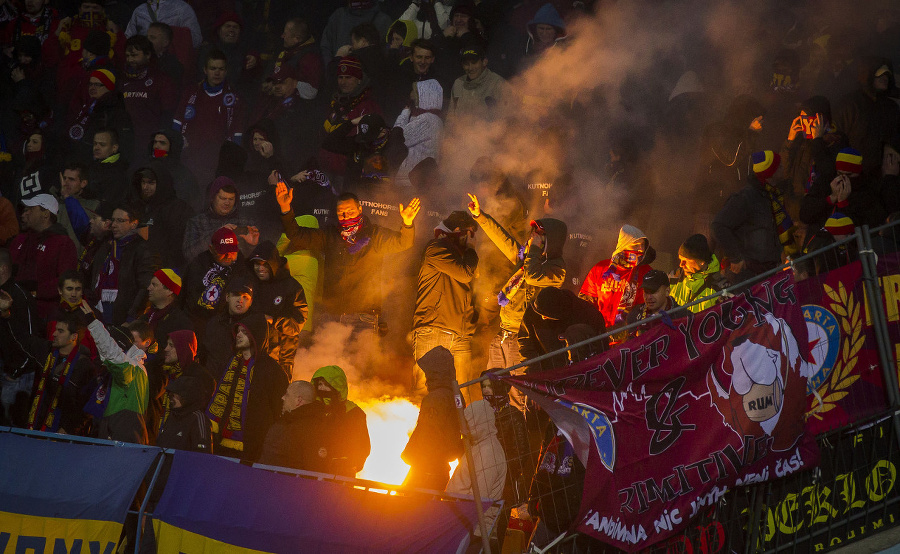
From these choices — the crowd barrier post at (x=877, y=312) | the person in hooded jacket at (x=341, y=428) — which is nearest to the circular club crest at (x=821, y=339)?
the crowd barrier post at (x=877, y=312)

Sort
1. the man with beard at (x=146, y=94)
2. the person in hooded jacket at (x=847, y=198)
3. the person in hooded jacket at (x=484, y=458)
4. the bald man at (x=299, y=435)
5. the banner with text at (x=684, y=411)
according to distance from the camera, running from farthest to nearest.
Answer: the man with beard at (x=146, y=94)
the person in hooded jacket at (x=847, y=198)
the bald man at (x=299, y=435)
the person in hooded jacket at (x=484, y=458)
the banner with text at (x=684, y=411)

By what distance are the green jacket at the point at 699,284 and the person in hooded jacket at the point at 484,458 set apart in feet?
8.40

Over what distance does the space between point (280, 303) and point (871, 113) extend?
5.78 metres

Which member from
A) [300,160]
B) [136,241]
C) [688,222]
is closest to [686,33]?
[688,222]

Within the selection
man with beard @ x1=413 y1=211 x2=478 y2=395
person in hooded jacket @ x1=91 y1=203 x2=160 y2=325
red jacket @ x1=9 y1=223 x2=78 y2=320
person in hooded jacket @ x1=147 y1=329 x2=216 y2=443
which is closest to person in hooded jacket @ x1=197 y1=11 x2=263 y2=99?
person in hooded jacket @ x1=91 y1=203 x2=160 y2=325

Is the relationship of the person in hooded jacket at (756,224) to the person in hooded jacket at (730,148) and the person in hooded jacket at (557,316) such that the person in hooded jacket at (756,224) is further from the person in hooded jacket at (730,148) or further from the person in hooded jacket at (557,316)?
the person in hooded jacket at (557,316)

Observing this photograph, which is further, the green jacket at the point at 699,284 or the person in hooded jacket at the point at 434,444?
the green jacket at the point at 699,284

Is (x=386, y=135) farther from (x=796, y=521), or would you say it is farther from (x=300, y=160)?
(x=796, y=521)

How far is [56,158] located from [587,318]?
8.39 metres

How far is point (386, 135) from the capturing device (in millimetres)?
10219

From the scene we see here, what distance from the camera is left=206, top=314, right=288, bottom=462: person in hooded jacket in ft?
22.1

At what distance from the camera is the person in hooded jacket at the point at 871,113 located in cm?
824

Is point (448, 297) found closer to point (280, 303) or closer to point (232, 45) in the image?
point (280, 303)

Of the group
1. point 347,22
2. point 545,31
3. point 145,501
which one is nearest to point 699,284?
point 545,31
